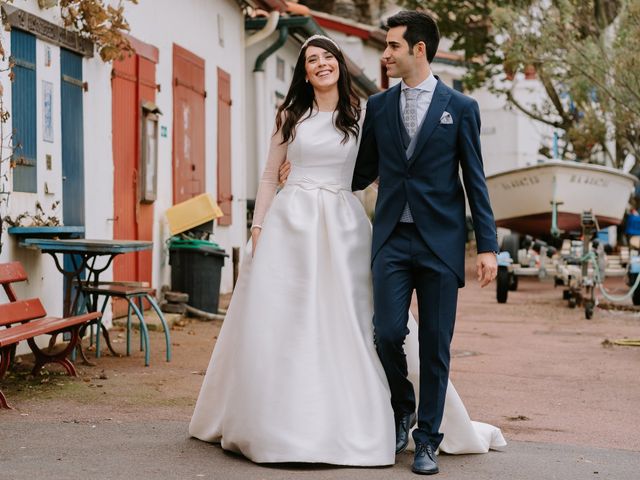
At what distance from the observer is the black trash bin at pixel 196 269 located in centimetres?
1294

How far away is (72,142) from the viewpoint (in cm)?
1047

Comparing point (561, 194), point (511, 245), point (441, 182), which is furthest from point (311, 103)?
point (511, 245)

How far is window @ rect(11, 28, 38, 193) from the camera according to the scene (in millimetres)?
9234

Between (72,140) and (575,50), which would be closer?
(72,140)

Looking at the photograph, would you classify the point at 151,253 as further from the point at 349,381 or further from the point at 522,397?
the point at 349,381

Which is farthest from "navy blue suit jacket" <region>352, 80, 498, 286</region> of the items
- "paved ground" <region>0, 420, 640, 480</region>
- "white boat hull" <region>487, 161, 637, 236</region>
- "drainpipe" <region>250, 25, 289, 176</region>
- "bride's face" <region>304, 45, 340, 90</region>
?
"white boat hull" <region>487, 161, 637, 236</region>

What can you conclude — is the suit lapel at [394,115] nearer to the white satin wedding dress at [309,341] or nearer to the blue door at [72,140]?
the white satin wedding dress at [309,341]

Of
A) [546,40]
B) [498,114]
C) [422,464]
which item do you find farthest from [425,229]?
[498,114]

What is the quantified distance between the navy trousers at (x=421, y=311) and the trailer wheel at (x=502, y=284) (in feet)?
37.1

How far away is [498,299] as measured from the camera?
17156 millimetres

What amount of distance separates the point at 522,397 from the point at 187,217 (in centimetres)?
584

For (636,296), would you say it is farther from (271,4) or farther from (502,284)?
(271,4)

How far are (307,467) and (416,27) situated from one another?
6.47 ft

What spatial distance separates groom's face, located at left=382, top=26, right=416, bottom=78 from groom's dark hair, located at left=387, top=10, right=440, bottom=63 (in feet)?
0.06
